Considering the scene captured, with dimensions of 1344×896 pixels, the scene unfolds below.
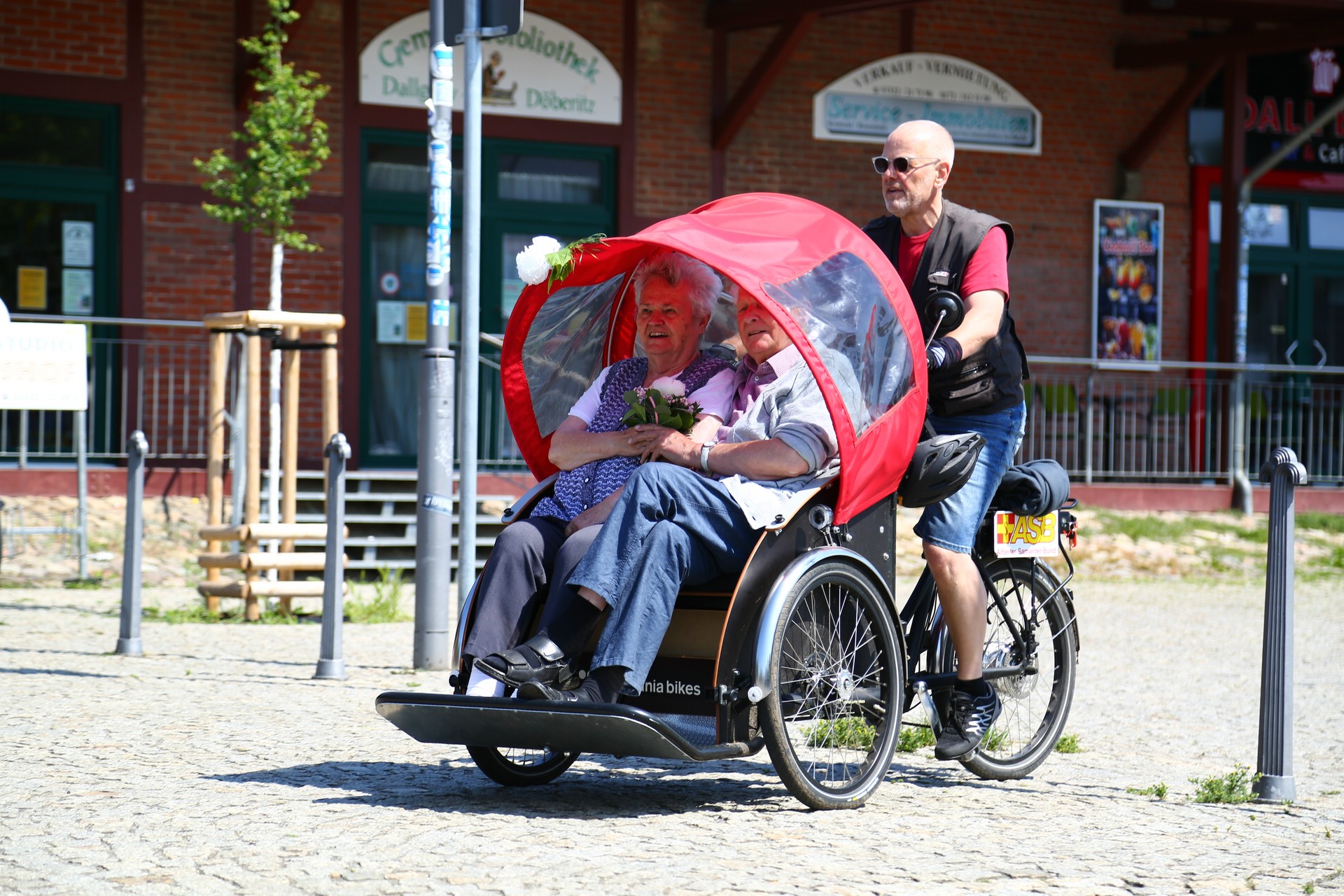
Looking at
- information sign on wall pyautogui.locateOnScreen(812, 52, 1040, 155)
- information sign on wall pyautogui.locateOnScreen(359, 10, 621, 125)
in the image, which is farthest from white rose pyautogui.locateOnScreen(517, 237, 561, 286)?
information sign on wall pyautogui.locateOnScreen(812, 52, 1040, 155)

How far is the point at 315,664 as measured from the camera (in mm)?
7926

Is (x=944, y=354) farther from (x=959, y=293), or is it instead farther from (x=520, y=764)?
(x=520, y=764)

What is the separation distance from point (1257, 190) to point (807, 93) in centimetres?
557

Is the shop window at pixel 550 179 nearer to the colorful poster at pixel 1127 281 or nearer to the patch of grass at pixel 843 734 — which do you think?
the colorful poster at pixel 1127 281

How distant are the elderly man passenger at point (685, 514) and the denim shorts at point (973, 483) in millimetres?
548

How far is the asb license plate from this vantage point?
536 centimetres

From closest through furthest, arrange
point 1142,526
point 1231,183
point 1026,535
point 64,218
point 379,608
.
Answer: point 1026,535, point 379,608, point 64,218, point 1142,526, point 1231,183

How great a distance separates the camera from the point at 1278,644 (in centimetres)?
501

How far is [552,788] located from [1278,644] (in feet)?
7.32

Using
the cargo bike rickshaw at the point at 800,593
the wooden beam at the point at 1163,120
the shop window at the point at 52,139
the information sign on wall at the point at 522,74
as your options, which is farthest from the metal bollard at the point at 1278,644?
the wooden beam at the point at 1163,120

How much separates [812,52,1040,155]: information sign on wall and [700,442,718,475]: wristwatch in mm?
12682

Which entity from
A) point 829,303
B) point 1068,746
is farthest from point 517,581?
point 1068,746

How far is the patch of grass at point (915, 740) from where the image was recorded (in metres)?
6.00

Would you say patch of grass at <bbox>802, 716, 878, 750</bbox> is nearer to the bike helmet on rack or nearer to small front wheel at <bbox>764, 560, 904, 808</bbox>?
small front wheel at <bbox>764, 560, 904, 808</bbox>
